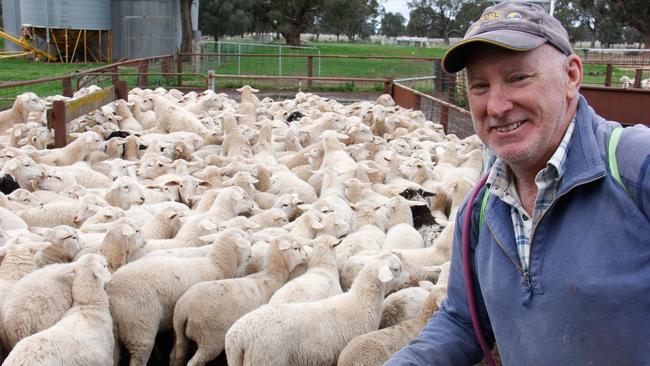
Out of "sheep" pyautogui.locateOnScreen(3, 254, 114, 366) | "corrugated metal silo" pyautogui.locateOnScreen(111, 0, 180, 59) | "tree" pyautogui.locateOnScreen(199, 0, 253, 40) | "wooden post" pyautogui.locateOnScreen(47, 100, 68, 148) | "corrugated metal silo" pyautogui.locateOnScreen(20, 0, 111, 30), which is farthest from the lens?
"tree" pyautogui.locateOnScreen(199, 0, 253, 40)

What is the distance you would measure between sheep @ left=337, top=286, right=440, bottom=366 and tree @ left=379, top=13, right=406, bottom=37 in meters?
123

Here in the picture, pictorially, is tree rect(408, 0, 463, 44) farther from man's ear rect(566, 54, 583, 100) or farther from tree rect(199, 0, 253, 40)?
man's ear rect(566, 54, 583, 100)

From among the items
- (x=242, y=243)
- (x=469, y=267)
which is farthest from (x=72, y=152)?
(x=469, y=267)

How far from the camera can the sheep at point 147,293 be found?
13.9ft

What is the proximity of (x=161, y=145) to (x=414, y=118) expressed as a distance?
15.2ft

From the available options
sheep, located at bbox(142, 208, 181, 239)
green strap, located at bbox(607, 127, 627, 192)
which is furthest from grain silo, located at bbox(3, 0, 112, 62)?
green strap, located at bbox(607, 127, 627, 192)

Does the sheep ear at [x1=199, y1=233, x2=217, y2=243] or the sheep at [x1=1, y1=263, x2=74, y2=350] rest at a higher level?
the sheep ear at [x1=199, y1=233, x2=217, y2=243]

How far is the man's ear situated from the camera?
6.05 feet

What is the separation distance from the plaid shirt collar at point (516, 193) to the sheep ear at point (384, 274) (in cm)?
217

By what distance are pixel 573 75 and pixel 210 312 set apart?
2820 millimetres

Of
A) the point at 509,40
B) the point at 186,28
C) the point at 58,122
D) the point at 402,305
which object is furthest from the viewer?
the point at 186,28

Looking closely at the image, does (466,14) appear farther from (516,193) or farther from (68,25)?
(516,193)

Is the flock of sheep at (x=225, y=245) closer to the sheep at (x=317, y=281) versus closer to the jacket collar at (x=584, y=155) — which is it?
the sheep at (x=317, y=281)

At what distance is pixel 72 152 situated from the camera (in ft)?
28.0
